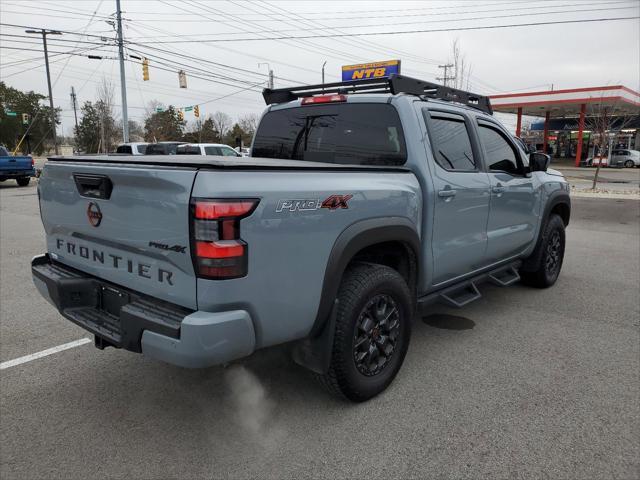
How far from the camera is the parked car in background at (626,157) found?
37.3m

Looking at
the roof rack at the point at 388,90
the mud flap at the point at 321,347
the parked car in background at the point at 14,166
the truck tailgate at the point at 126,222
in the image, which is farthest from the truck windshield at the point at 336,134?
the parked car in background at the point at 14,166

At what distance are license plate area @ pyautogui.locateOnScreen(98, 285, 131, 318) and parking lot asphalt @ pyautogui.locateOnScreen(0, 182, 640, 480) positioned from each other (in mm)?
704

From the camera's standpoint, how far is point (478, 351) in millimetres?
3807

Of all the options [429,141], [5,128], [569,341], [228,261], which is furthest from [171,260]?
[5,128]

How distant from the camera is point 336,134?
147 inches

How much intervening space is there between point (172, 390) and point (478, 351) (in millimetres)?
2376

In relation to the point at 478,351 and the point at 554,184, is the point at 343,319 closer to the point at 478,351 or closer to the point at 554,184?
the point at 478,351

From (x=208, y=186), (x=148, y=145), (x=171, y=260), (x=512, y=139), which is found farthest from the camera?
(x=148, y=145)

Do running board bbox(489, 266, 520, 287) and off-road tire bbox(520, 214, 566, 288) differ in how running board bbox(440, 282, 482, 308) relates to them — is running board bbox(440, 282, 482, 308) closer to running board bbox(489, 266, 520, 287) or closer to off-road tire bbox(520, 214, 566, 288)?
running board bbox(489, 266, 520, 287)

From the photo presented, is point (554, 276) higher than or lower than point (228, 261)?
lower

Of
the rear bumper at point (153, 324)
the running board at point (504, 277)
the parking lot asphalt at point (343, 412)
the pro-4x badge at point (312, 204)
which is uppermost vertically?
the pro-4x badge at point (312, 204)

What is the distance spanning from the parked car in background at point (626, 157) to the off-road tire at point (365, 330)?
139 ft

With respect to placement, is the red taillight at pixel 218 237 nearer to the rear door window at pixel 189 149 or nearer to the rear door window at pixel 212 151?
the rear door window at pixel 189 149

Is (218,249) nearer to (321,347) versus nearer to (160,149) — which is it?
(321,347)
